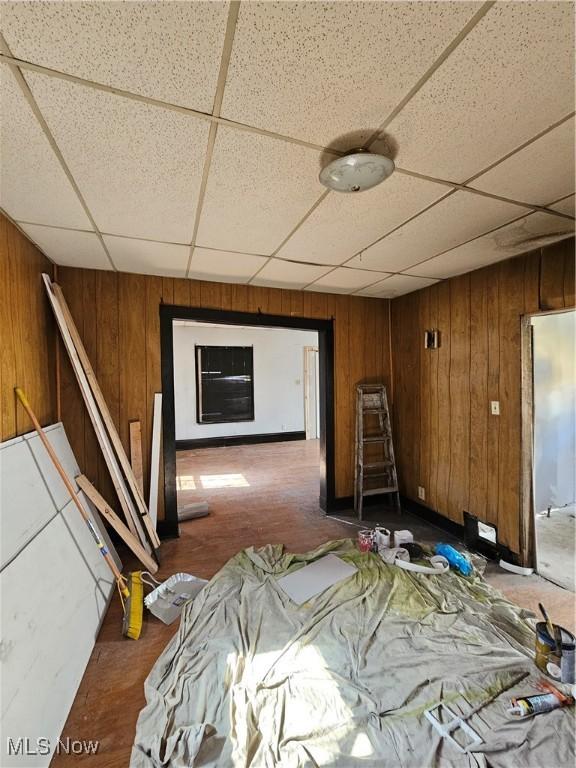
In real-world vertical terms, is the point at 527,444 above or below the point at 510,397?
below

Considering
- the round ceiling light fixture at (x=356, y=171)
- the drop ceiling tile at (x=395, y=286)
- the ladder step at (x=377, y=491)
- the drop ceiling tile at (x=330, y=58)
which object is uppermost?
the drop ceiling tile at (x=395, y=286)

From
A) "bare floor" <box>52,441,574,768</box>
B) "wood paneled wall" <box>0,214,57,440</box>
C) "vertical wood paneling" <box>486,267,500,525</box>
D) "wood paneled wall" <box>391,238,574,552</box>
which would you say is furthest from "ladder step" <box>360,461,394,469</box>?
"wood paneled wall" <box>0,214,57,440</box>

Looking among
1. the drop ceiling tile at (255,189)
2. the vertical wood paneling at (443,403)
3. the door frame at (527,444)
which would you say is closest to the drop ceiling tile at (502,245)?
the vertical wood paneling at (443,403)

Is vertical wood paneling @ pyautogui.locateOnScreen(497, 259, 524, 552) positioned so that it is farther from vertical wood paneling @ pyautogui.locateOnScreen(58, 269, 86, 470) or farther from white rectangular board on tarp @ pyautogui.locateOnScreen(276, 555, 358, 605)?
vertical wood paneling @ pyautogui.locateOnScreen(58, 269, 86, 470)

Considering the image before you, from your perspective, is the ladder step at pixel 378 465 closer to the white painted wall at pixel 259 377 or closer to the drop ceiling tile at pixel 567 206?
the drop ceiling tile at pixel 567 206

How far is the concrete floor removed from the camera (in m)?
2.39

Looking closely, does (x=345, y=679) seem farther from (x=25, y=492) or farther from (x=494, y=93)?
(x=494, y=93)

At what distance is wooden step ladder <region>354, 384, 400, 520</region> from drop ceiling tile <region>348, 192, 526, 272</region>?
155 centimetres

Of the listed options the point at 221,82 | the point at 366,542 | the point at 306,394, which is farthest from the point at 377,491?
the point at 306,394

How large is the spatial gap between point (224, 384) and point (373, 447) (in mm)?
4181

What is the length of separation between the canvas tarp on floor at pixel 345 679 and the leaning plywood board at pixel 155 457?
3.45ft

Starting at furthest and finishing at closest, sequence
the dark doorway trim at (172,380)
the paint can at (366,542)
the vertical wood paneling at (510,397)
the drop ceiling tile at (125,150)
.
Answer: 1. the dark doorway trim at (172,380)
2. the paint can at (366,542)
3. the vertical wood paneling at (510,397)
4. the drop ceiling tile at (125,150)

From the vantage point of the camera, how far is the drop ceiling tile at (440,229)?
1742 mm

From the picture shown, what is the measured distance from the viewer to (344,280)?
3133 millimetres
